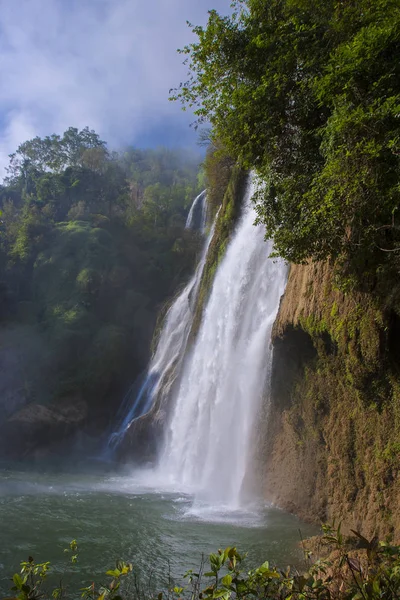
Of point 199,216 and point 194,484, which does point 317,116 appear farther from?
point 199,216

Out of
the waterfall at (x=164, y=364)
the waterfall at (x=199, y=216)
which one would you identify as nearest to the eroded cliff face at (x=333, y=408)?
the waterfall at (x=164, y=364)

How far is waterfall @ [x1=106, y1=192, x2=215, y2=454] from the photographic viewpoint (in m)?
22.9

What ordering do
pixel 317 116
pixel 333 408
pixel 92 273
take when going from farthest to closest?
pixel 92 273 → pixel 333 408 → pixel 317 116

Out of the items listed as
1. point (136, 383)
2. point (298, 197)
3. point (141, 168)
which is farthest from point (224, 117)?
point (141, 168)

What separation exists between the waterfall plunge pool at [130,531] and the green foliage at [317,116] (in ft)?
16.5

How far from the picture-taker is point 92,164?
176 ft

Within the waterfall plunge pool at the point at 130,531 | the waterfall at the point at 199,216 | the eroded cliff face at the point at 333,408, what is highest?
the waterfall at the point at 199,216

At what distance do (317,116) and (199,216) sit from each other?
102 ft

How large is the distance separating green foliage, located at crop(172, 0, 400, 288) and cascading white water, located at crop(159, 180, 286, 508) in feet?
13.3

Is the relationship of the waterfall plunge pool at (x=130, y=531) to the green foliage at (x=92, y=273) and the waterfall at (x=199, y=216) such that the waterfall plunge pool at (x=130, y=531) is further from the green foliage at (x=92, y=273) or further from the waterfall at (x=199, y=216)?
the waterfall at (x=199, y=216)

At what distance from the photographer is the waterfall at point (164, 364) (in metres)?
22.9

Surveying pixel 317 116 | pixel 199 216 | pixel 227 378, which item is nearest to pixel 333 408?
pixel 227 378

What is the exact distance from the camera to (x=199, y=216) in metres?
40.9

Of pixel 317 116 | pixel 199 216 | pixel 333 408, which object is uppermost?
pixel 199 216
